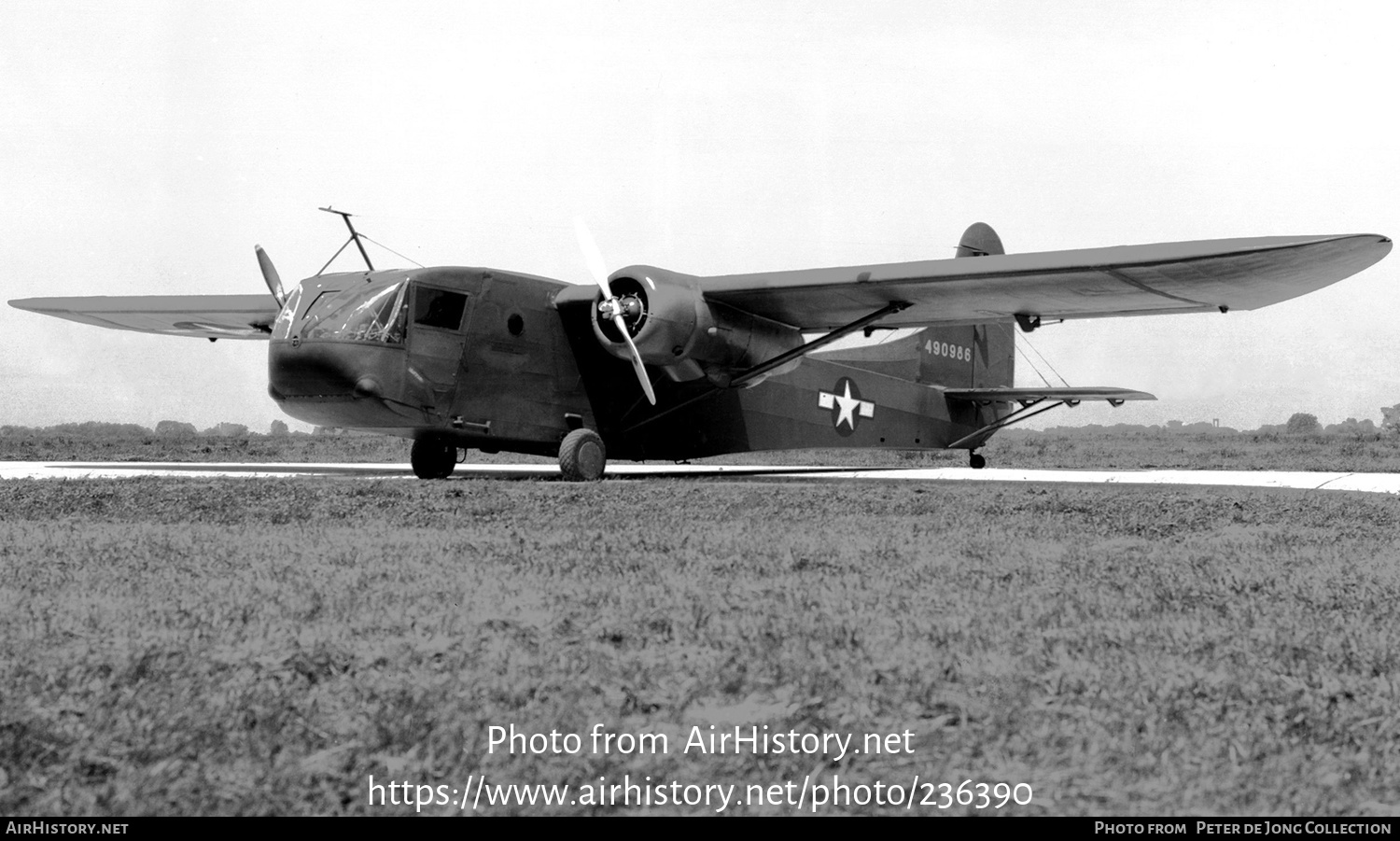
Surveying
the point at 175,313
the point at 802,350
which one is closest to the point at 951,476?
the point at 802,350

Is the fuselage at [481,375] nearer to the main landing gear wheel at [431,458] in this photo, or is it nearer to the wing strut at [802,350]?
the wing strut at [802,350]

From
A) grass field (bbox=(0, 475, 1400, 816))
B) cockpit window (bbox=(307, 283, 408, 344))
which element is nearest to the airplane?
cockpit window (bbox=(307, 283, 408, 344))

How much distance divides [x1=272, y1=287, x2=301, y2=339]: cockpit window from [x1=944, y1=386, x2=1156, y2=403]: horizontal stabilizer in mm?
14295

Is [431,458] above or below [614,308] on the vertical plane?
below

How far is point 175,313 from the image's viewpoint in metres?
22.8

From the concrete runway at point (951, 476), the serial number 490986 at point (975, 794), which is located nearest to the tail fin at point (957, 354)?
the concrete runway at point (951, 476)

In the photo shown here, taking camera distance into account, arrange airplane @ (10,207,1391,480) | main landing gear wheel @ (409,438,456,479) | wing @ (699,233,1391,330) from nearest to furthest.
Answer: wing @ (699,233,1391,330) < airplane @ (10,207,1391,480) < main landing gear wheel @ (409,438,456,479)

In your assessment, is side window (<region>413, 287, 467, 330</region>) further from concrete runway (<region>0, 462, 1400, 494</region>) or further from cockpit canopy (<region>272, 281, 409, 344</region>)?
concrete runway (<region>0, 462, 1400, 494</region>)

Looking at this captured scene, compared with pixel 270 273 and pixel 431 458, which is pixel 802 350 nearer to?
pixel 431 458

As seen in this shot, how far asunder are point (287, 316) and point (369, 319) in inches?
51.9

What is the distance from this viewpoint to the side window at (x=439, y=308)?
51.9 ft

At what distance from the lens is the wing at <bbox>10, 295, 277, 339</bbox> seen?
21.9 metres

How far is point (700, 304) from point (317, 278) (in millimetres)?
5505

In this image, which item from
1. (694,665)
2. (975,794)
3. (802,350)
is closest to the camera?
(975,794)
